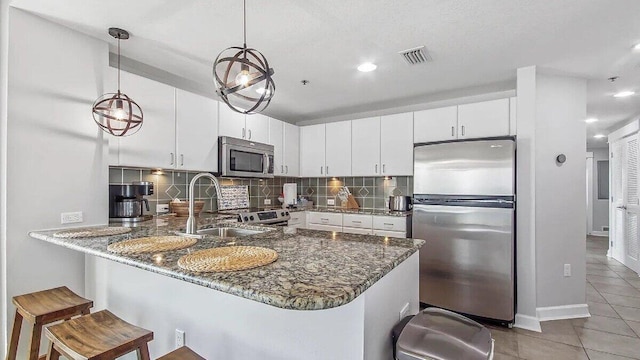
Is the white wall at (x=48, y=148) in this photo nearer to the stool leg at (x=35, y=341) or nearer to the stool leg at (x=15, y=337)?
the stool leg at (x=15, y=337)

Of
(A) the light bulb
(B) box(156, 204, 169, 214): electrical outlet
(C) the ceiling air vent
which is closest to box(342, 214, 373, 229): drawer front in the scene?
(C) the ceiling air vent

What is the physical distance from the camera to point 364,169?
12.9 ft

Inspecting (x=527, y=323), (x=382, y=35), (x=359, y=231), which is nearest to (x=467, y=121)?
(x=382, y=35)

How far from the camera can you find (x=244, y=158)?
11.5 ft

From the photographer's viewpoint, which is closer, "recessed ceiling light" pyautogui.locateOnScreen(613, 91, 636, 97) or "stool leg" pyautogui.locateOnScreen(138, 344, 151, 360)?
"stool leg" pyautogui.locateOnScreen(138, 344, 151, 360)

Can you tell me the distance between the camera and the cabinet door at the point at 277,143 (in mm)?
3992

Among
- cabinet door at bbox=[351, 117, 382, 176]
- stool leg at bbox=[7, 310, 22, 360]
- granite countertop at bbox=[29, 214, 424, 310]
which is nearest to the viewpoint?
granite countertop at bbox=[29, 214, 424, 310]

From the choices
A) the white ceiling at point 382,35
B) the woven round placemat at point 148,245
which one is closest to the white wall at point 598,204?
the white ceiling at point 382,35

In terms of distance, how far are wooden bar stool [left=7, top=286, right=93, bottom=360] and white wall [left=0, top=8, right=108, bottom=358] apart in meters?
0.30

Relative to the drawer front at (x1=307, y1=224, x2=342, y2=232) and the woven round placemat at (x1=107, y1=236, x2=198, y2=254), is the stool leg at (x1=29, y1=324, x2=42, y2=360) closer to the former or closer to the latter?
the woven round placemat at (x1=107, y1=236, x2=198, y2=254)

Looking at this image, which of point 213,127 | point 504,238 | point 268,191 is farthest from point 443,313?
point 268,191

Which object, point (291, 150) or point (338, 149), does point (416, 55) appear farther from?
point (291, 150)

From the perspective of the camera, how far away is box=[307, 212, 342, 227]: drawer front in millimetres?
3850

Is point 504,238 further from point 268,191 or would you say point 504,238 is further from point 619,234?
point 619,234
